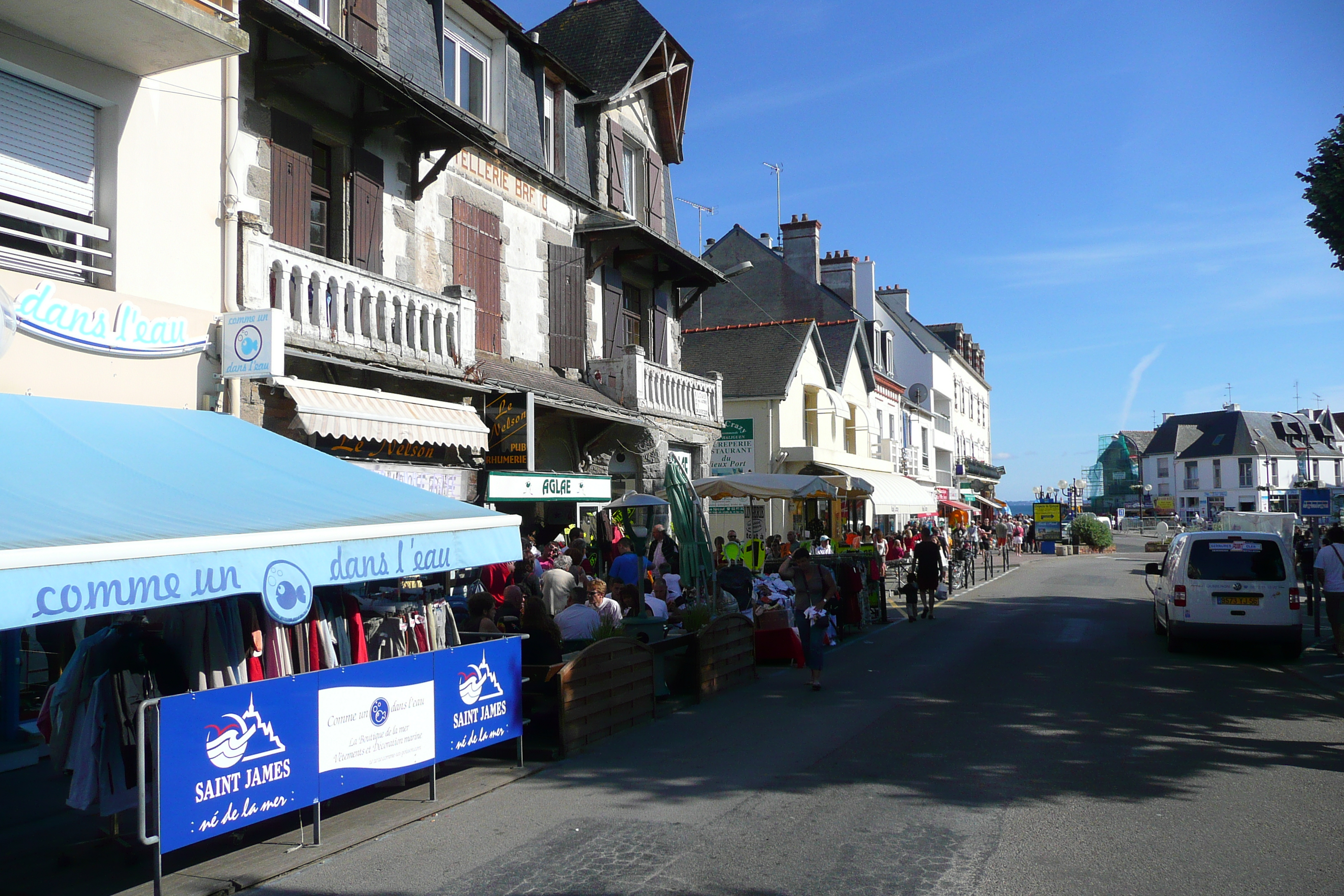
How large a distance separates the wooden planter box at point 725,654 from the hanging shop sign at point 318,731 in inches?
132

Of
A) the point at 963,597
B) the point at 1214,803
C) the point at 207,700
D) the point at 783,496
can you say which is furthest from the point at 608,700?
the point at 963,597

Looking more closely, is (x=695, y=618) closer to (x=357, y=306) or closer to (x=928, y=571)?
(x=357, y=306)

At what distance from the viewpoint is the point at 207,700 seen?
518 cm

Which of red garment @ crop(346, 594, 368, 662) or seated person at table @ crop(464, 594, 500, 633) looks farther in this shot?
seated person at table @ crop(464, 594, 500, 633)

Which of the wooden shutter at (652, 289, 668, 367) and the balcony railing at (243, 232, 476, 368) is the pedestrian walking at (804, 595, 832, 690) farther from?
the wooden shutter at (652, 289, 668, 367)

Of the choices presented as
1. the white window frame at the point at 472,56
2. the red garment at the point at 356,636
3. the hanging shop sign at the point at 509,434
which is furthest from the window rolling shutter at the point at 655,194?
the red garment at the point at 356,636

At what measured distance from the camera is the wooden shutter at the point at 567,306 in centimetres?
1614

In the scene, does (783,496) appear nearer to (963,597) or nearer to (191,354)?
(963,597)

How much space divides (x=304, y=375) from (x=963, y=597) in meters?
18.4

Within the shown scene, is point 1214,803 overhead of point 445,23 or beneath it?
beneath

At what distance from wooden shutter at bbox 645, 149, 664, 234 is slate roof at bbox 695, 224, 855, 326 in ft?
52.8

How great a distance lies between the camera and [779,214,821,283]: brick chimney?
38000mm

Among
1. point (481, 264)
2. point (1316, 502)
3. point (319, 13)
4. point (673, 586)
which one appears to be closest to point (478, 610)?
point (673, 586)

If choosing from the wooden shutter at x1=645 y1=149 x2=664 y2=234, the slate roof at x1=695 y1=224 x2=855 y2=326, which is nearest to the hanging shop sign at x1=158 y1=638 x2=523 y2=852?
the wooden shutter at x1=645 y1=149 x2=664 y2=234
